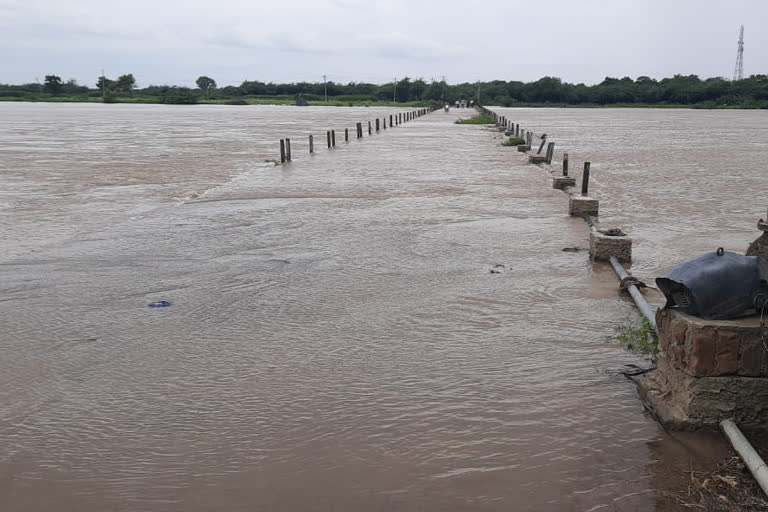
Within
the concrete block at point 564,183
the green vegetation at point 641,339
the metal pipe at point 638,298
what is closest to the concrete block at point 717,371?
the metal pipe at point 638,298

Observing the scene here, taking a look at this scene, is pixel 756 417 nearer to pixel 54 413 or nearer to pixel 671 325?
pixel 671 325

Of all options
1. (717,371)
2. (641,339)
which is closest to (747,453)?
(717,371)

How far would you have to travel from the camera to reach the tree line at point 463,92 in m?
132

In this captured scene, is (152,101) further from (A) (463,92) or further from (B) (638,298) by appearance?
(B) (638,298)

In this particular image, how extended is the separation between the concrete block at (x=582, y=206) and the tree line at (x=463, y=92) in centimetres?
12579

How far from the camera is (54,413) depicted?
5402 mm

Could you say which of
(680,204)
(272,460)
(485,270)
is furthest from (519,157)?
(272,460)

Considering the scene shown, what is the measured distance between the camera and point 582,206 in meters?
13.7

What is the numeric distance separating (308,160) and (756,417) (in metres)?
23.8

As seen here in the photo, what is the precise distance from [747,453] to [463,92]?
167m

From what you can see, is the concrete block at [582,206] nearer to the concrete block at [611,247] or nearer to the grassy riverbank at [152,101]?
the concrete block at [611,247]

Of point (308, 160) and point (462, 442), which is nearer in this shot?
point (462, 442)

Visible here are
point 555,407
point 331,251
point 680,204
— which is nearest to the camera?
point 555,407

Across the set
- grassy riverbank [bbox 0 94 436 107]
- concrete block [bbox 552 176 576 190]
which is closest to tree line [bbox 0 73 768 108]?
grassy riverbank [bbox 0 94 436 107]
